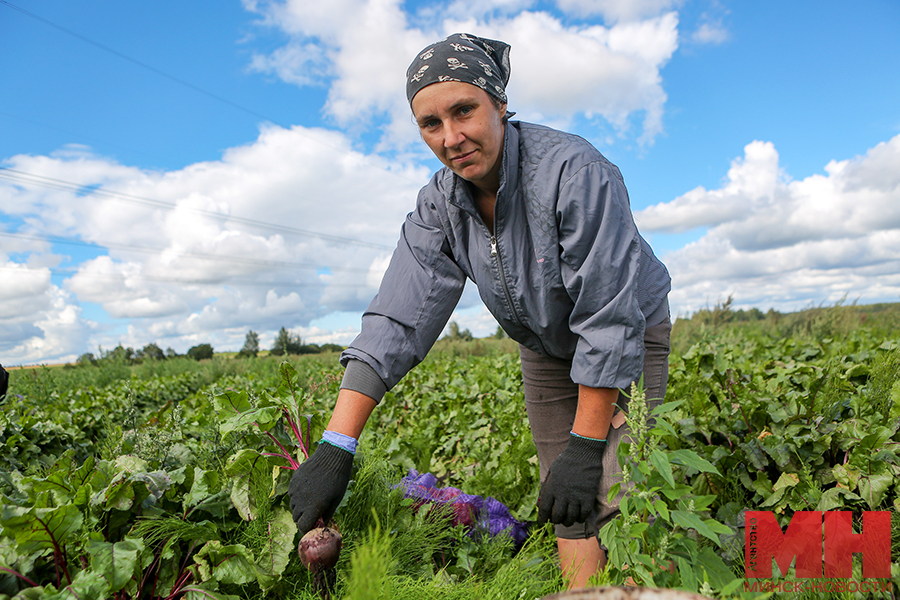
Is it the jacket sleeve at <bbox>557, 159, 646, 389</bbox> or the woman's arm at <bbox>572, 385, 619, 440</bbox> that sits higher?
the jacket sleeve at <bbox>557, 159, 646, 389</bbox>

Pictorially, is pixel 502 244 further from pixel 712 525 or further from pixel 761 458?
pixel 761 458

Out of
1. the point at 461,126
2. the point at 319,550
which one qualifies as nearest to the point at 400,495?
the point at 319,550

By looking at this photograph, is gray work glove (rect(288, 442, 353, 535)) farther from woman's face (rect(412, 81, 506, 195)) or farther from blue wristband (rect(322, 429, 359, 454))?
woman's face (rect(412, 81, 506, 195))

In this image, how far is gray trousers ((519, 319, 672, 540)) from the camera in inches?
87.9

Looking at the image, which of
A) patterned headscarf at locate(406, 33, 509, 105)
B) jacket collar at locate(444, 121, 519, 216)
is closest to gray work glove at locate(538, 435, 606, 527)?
jacket collar at locate(444, 121, 519, 216)

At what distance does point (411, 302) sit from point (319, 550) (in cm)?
100

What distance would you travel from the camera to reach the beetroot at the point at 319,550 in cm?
171

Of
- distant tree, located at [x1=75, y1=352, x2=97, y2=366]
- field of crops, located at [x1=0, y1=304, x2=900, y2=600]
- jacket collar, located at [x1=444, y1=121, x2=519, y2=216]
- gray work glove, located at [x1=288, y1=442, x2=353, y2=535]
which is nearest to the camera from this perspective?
field of crops, located at [x1=0, y1=304, x2=900, y2=600]

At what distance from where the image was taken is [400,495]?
89.7 inches

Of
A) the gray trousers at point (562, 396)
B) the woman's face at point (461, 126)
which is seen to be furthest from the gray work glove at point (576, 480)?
the woman's face at point (461, 126)

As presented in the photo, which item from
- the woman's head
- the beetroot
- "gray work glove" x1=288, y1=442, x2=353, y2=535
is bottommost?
the beetroot

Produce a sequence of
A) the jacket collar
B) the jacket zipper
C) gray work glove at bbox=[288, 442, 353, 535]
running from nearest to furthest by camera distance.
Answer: gray work glove at bbox=[288, 442, 353, 535], the jacket collar, the jacket zipper

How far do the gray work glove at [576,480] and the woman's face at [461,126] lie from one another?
1059mm
